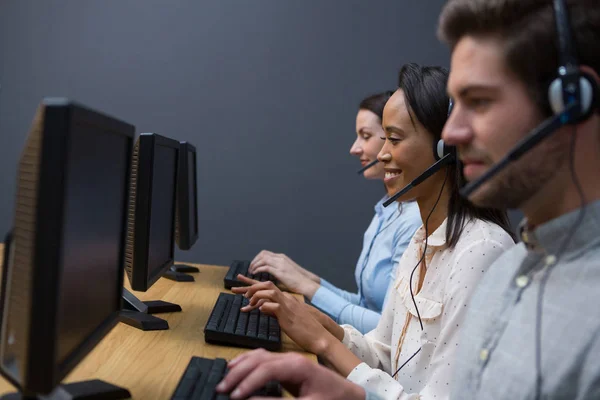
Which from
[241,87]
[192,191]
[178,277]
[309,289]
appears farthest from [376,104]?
[178,277]

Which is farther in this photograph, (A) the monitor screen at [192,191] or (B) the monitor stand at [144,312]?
(A) the monitor screen at [192,191]

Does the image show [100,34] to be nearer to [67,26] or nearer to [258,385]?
[67,26]

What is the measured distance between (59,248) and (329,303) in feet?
4.64

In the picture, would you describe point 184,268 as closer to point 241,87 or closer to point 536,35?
point 241,87

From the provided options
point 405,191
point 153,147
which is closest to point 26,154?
point 153,147

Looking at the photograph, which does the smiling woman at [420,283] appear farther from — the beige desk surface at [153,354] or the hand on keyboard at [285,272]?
the hand on keyboard at [285,272]

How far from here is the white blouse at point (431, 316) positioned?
1.06 metres

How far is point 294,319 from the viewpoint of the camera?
1.27 m

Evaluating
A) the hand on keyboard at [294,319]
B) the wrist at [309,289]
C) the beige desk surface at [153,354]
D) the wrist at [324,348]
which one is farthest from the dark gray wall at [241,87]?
the wrist at [324,348]

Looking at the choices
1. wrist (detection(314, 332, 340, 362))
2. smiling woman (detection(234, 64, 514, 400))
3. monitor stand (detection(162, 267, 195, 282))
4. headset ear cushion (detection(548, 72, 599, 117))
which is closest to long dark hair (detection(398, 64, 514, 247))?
smiling woman (detection(234, 64, 514, 400))

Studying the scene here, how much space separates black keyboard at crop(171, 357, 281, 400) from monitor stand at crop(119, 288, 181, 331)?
0.33 m

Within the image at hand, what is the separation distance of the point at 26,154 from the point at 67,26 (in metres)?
2.84

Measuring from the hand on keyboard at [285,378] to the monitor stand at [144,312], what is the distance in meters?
0.44

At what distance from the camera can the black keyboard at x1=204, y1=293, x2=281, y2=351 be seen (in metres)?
1.17
